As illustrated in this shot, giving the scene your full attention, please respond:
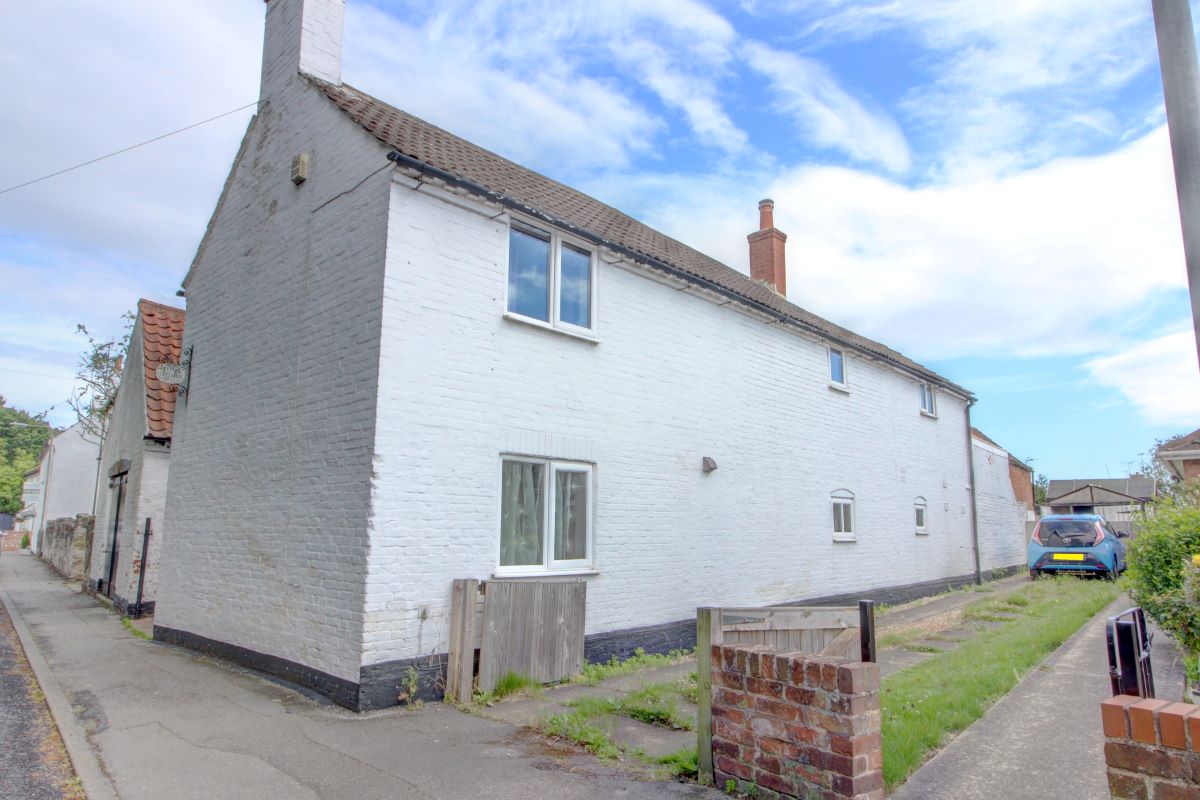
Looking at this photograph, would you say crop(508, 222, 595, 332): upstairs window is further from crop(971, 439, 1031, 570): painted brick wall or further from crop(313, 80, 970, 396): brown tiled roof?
crop(971, 439, 1031, 570): painted brick wall

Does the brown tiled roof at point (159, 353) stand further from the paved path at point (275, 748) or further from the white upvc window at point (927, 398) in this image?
the white upvc window at point (927, 398)

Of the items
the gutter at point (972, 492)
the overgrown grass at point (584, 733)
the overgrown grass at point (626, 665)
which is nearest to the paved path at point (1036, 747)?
→ the overgrown grass at point (584, 733)

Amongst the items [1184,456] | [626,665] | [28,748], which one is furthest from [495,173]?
[1184,456]

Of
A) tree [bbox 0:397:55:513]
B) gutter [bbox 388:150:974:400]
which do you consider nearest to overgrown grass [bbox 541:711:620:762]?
gutter [bbox 388:150:974:400]

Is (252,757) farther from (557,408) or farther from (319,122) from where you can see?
(319,122)

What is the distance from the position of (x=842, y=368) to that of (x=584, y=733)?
11.6 meters

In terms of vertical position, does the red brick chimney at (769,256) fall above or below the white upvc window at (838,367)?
above

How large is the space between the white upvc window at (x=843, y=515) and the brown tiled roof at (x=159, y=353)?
40.2 feet

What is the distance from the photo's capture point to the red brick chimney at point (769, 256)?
66.6 feet

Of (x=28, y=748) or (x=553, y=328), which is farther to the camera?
(x=553, y=328)

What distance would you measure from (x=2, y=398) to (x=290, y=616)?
304 feet

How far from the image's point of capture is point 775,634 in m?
5.19

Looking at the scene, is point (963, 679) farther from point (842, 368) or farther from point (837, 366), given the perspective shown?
point (842, 368)

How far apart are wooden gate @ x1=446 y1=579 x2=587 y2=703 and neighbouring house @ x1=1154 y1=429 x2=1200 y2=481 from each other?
57.4 ft
